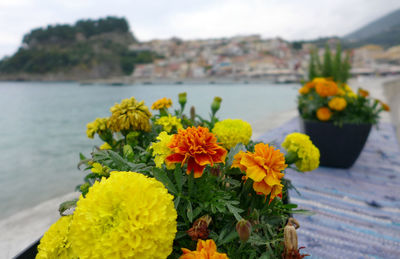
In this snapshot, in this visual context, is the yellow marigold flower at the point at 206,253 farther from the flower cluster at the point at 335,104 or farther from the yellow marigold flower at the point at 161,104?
the flower cluster at the point at 335,104

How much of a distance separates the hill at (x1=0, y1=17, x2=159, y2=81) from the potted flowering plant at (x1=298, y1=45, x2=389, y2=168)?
25.8 m

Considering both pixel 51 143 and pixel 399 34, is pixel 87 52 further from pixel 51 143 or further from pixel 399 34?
pixel 399 34

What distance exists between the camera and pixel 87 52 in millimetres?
25453

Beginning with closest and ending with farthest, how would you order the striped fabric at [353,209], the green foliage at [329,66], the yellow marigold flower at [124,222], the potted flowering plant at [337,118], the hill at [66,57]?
the yellow marigold flower at [124,222] < the striped fabric at [353,209] < the potted flowering plant at [337,118] < the green foliage at [329,66] < the hill at [66,57]

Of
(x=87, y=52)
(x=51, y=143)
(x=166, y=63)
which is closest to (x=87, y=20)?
(x=87, y=52)

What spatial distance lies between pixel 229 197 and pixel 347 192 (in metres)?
1.47

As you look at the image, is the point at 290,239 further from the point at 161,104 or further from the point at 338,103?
the point at 338,103

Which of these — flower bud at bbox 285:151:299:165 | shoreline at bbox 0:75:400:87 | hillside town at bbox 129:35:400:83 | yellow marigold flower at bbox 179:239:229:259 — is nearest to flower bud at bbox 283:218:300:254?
yellow marigold flower at bbox 179:239:229:259

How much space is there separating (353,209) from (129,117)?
142 cm

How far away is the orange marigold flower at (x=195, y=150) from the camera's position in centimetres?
43

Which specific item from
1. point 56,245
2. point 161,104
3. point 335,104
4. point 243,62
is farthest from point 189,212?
point 243,62

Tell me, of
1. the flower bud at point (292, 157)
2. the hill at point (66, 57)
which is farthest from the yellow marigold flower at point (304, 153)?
the hill at point (66, 57)

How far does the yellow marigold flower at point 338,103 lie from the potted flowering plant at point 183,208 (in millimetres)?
1172

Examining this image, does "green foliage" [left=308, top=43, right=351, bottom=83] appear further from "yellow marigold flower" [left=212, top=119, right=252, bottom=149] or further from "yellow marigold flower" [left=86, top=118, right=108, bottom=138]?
Answer: "yellow marigold flower" [left=86, top=118, right=108, bottom=138]
